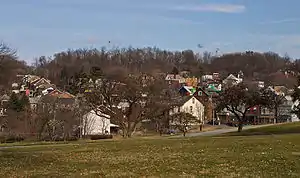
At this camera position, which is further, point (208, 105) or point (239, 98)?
point (208, 105)

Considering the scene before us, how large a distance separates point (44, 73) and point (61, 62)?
6849 millimetres

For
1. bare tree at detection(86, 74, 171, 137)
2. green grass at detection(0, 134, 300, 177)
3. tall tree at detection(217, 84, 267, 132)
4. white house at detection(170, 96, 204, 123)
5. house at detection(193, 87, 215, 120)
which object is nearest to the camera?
green grass at detection(0, 134, 300, 177)

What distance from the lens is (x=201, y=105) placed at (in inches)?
3465

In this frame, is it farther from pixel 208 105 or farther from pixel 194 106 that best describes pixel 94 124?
pixel 208 105

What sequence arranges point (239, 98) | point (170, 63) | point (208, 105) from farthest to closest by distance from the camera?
point (170, 63) → point (208, 105) → point (239, 98)

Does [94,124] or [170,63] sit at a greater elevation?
[170,63]

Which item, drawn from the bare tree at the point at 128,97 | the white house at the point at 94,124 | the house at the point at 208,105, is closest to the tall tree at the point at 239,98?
the bare tree at the point at 128,97

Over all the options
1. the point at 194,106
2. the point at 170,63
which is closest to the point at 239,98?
the point at 194,106

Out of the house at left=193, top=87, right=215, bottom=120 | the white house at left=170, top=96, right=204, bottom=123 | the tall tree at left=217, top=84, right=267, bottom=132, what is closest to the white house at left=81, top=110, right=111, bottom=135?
the tall tree at left=217, top=84, right=267, bottom=132

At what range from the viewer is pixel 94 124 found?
6519cm

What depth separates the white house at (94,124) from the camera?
5728 cm

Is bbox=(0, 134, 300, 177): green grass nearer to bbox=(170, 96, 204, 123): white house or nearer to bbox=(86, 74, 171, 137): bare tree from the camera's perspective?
bbox=(86, 74, 171, 137): bare tree

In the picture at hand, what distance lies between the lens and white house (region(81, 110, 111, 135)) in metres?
57.3

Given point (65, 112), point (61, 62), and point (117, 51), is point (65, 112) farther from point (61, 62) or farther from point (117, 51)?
point (117, 51)
